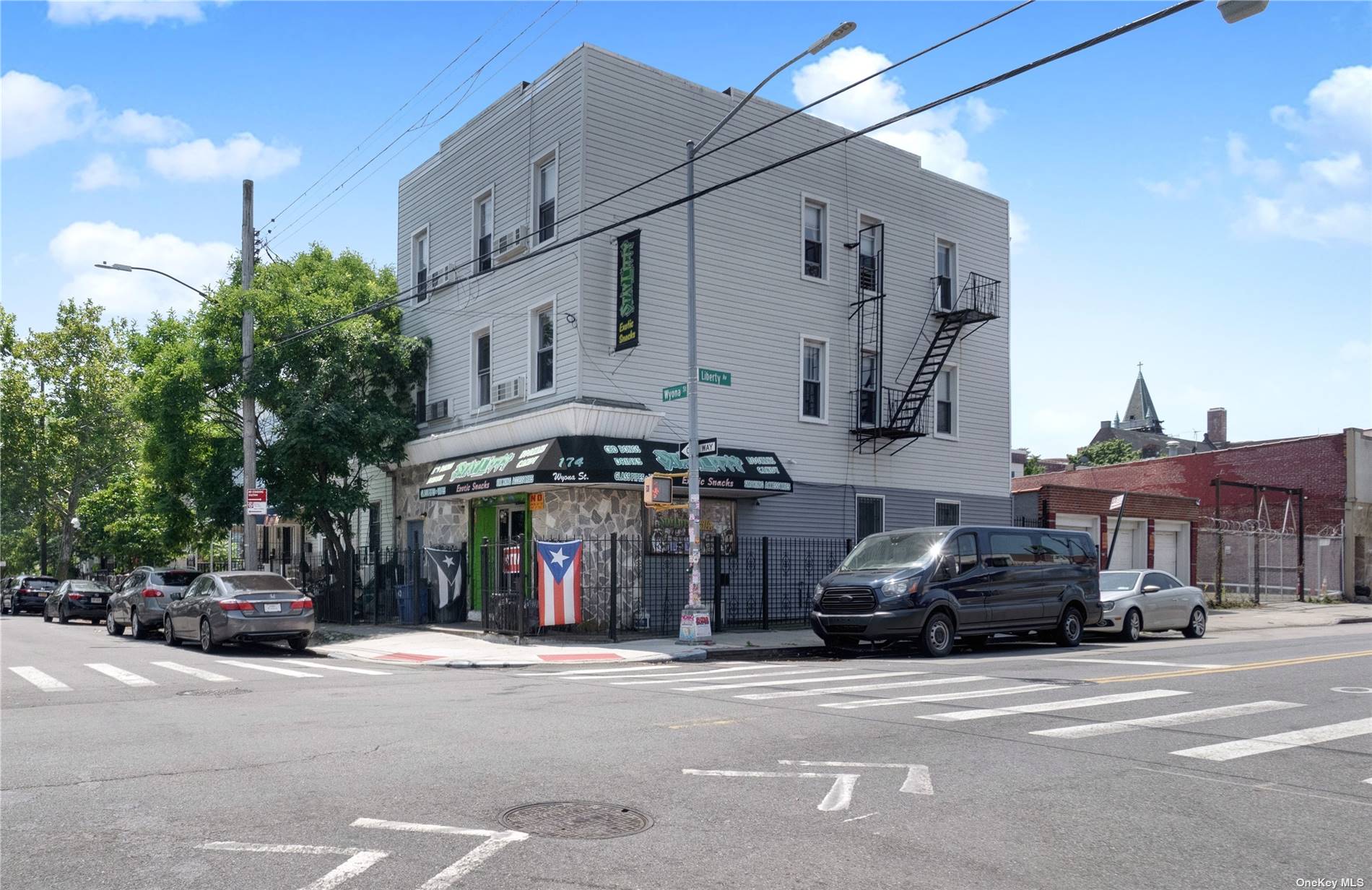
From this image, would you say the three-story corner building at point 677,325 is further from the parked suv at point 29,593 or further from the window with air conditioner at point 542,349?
the parked suv at point 29,593

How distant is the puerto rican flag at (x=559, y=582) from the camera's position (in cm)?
1978

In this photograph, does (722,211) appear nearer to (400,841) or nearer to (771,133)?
(771,133)

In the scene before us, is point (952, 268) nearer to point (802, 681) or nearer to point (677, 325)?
point (677, 325)

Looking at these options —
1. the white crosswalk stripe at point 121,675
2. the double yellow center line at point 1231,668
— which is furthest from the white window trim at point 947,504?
the white crosswalk stripe at point 121,675

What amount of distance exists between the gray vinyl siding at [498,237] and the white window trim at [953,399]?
11243 mm

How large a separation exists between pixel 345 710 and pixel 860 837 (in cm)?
664

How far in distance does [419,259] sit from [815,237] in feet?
34.9

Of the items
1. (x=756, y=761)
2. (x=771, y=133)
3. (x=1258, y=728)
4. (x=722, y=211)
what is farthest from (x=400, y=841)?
(x=771, y=133)

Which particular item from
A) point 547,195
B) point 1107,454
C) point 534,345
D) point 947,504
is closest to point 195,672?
point 534,345

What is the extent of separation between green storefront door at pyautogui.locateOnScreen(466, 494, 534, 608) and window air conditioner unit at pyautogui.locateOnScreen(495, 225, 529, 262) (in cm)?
541

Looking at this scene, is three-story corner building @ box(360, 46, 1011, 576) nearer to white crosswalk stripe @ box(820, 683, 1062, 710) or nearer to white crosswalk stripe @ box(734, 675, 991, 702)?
white crosswalk stripe @ box(734, 675, 991, 702)

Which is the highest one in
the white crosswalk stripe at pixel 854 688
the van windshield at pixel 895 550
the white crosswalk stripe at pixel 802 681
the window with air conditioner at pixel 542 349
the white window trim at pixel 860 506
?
the window with air conditioner at pixel 542 349

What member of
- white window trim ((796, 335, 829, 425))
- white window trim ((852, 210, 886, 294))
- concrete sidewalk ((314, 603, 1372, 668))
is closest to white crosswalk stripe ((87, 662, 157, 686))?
concrete sidewalk ((314, 603, 1372, 668))

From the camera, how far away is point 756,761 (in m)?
7.95
